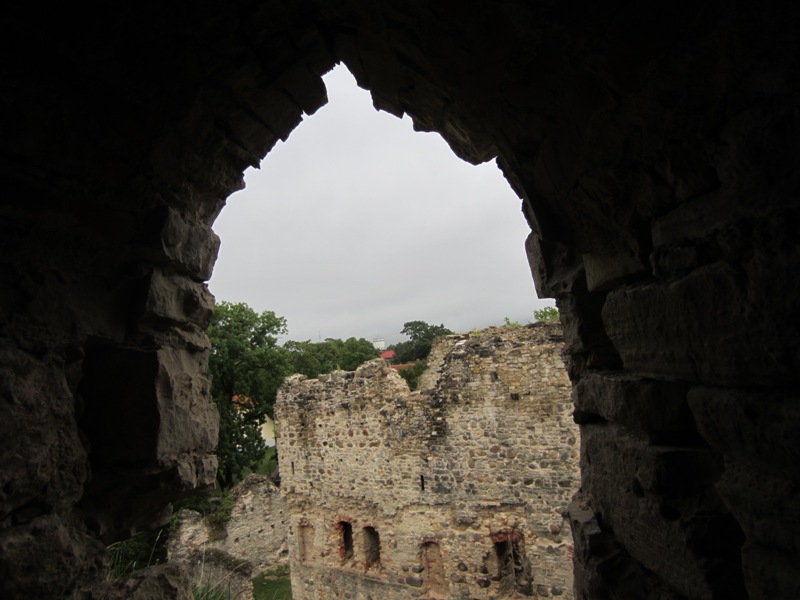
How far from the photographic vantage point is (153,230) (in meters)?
2.81

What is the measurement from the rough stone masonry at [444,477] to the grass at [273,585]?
76.9 inches

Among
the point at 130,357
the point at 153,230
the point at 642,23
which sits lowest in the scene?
the point at 130,357

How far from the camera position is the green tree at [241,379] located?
18734mm

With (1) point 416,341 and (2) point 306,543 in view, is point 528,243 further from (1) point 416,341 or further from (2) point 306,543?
(1) point 416,341

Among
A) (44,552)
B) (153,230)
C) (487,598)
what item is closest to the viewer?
(44,552)

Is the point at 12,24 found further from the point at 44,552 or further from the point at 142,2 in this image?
the point at 44,552

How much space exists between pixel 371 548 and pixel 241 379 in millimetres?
10711

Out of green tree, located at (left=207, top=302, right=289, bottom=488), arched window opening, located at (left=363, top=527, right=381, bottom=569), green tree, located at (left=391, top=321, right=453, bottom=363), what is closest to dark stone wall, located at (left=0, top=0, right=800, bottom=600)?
arched window opening, located at (left=363, top=527, right=381, bottom=569)

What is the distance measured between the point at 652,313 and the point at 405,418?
26.3 feet

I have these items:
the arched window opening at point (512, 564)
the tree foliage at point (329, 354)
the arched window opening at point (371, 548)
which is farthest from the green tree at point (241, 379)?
the tree foliage at point (329, 354)

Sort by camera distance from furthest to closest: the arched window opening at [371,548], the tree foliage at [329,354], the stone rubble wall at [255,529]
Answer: the tree foliage at [329,354] → the stone rubble wall at [255,529] → the arched window opening at [371,548]

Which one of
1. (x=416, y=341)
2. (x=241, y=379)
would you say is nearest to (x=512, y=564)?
(x=241, y=379)

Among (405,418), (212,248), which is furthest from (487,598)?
(212,248)

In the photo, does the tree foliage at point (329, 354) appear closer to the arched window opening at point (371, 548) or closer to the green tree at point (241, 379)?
the green tree at point (241, 379)
